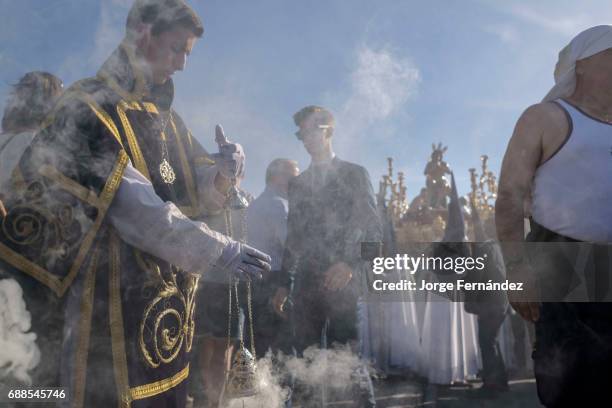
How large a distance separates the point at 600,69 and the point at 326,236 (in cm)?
174

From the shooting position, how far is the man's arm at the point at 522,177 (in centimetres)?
153

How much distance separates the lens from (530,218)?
1.62 m

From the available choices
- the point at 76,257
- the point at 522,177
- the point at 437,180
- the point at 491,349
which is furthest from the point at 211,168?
the point at 437,180

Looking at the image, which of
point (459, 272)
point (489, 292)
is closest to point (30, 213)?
point (459, 272)

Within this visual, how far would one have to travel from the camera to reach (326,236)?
9.24 ft

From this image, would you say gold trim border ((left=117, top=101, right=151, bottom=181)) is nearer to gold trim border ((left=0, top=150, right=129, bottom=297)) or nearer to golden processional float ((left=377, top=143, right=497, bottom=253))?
gold trim border ((left=0, top=150, right=129, bottom=297))

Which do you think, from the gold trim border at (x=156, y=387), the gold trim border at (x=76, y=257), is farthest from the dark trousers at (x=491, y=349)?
the gold trim border at (x=76, y=257)

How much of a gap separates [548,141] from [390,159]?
1382 mm

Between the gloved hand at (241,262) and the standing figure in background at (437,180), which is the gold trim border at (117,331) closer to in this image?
the gloved hand at (241,262)

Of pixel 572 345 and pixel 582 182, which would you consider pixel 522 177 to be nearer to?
pixel 582 182

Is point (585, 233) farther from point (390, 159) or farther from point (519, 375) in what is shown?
point (519, 375)

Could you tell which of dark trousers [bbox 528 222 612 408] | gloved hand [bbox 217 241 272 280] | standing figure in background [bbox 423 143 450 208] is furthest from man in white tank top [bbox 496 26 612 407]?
standing figure in background [bbox 423 143 450 208]

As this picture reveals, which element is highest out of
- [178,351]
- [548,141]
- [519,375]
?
[548,141]

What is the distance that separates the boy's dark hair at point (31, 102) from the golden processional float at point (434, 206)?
343cm
